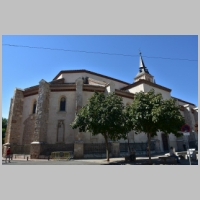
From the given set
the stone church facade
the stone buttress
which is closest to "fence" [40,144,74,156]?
the stone church facade

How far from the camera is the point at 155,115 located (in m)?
9.85

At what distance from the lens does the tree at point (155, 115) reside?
393 inches

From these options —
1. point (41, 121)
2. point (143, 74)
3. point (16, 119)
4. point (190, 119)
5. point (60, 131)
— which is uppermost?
point (143, 74)

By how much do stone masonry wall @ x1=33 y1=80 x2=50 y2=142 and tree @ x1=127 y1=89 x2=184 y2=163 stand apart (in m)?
10.9

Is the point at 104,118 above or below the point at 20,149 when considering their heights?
above

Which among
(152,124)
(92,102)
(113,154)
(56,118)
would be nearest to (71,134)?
(56,118)

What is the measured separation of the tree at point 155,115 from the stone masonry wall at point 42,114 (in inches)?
427

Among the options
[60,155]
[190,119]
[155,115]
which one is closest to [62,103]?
[60,155]

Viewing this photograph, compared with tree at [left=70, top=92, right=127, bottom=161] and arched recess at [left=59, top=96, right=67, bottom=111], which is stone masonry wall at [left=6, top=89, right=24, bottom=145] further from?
tree at [left=70, top=92, right=127, bottom=161]

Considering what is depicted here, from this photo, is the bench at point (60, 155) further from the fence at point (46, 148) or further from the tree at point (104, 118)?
the tree at point (104, 118)

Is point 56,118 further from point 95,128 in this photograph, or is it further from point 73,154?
point 95,128

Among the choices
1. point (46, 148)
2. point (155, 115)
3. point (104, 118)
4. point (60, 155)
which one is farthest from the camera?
point (46, 148)

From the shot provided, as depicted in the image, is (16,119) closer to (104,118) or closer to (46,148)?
(46,148)

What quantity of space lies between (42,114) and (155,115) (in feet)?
42.9
